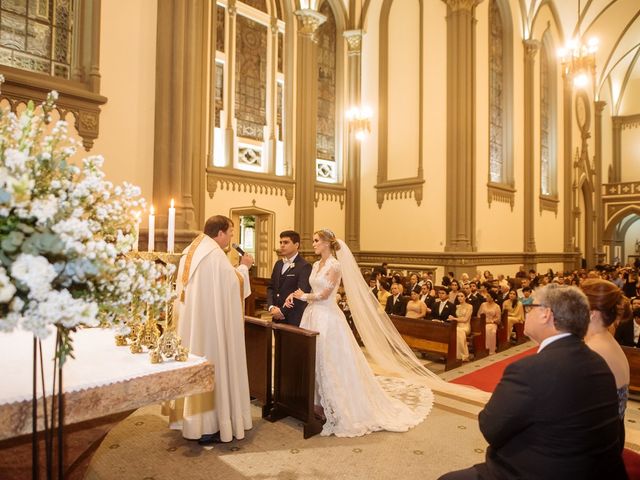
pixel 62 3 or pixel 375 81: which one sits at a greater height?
pixel 375 81

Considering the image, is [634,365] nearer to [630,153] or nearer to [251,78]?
[251,78]

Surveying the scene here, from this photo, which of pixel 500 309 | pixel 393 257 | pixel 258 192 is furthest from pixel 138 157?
pixel 393 257

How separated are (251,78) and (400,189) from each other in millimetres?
5421

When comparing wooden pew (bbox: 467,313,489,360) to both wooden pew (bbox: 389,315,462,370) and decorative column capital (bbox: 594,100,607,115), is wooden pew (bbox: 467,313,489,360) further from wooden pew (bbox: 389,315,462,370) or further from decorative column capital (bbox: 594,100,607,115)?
decorative column capital (bbox: 594,100,607,115)

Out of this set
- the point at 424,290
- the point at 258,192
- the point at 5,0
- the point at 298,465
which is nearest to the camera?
the point at 298,465

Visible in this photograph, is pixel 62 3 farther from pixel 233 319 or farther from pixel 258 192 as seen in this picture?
pixel 233 319

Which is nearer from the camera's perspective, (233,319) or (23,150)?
(23,150)

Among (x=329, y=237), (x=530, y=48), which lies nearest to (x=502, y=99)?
(x=530, y=48)

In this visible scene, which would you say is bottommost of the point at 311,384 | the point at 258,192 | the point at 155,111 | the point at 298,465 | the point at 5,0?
the point at 298,465

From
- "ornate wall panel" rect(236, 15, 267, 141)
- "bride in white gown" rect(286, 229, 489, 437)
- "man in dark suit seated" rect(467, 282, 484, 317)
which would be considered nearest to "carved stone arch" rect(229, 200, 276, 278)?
"ornate wall panel" rect(236, 15, 267, 141)

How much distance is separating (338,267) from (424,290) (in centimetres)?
516

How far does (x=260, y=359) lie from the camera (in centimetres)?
505

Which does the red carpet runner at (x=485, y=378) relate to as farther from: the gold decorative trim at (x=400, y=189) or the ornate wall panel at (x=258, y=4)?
the ornate wall panel at (x=258, y=4)

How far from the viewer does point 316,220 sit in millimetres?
14789
